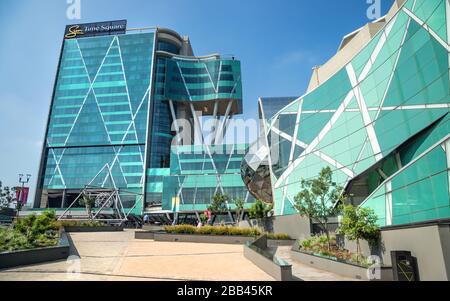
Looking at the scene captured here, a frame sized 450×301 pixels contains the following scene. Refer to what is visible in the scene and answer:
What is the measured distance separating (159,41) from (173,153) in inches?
1859

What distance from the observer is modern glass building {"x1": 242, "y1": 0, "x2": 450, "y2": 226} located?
14.0 m

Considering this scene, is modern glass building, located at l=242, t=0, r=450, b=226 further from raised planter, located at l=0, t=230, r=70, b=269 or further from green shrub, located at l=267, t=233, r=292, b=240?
raised planter, located at l=0, t=230, r=70, b=269

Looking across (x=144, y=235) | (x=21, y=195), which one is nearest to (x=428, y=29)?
(x=144, y=235)

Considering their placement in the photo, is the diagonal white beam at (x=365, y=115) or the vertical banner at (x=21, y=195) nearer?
the diagonal white beam at (x=365, y=115)

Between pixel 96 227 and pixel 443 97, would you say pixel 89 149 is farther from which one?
pixel 443 97

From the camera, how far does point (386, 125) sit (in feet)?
68.8

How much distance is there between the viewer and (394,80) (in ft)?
67.2

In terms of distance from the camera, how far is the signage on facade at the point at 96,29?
107m

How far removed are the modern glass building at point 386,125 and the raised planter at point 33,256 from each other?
52.6 feet

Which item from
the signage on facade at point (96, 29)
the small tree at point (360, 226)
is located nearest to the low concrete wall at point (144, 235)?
the small tree at point (360, 226)

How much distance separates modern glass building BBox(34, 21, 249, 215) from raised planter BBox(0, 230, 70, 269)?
217 feet

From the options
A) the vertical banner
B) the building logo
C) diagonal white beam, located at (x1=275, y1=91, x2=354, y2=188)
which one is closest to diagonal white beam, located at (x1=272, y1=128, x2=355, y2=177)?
diagonal white beam, located at (x1=275, y1=91, x2=354, y2=188)

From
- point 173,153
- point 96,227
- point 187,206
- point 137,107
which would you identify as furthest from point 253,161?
point 137,107

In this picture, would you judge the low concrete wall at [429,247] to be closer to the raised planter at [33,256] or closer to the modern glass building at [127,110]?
the raised planter at [33,256]
